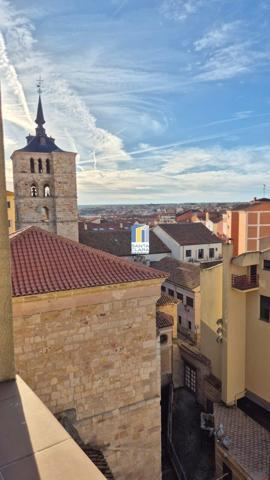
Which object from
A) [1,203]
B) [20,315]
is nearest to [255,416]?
[20,315]

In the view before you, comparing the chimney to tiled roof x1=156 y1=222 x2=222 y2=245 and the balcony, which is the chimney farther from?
tiled roof x1=156 y1=222 x2=222 y2=245

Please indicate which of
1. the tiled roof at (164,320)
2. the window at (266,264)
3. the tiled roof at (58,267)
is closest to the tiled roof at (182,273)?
the tiled roof at (164,320)

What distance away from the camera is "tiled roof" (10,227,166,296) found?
7.07 m

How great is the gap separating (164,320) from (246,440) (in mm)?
6760

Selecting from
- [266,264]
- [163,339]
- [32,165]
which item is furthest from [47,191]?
[266,264]

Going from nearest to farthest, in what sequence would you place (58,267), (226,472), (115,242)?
(58,267), (226,472), (115,242)

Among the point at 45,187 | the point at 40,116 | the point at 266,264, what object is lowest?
the point at 266,264

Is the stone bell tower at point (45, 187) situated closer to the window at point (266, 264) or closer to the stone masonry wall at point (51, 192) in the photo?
the stone masonry wall at point (51, 192)

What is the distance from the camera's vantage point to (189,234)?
36344mm

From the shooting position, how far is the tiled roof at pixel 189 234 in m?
35.2

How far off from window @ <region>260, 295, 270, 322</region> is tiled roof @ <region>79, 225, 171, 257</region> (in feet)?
63.2

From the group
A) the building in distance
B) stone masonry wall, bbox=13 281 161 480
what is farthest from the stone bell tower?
stone masonry wall, bbox=13 281 161 480

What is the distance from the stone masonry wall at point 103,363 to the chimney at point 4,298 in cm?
280

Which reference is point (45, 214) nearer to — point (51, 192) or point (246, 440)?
point (51, 192)
